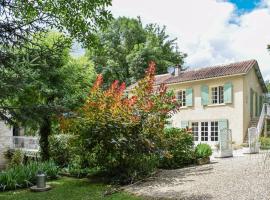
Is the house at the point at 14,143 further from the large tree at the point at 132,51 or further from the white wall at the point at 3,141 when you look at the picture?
the large tree at the point at 132,51

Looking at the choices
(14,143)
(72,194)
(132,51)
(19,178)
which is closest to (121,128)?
(72,194)

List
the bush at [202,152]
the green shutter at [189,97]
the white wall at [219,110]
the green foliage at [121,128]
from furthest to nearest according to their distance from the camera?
the green shutter at [189,97] < the white wall at [219,110] < the bush at [202,152] < the green foliage at [121,128]

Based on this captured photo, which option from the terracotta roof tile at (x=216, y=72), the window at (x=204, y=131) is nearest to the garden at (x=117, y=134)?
the terracotta roof tile at (x=216, y=72)

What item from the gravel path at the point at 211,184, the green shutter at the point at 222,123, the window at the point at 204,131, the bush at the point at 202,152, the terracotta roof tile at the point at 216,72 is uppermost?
the terracotta roof tile at the point at 216,72

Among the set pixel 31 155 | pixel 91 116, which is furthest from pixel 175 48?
pixel 91 116

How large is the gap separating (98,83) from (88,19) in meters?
6.12

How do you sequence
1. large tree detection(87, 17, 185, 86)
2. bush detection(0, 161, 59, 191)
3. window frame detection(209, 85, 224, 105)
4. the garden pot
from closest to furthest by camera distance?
1. bush detection(0, 161, 59, 191)
2. the garden pot
3. window frame detection(209, 85, 224, 105)
4. large tree detection(87, 17, 185, 86)

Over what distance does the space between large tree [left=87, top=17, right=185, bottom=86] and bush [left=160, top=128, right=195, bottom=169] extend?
21.4m

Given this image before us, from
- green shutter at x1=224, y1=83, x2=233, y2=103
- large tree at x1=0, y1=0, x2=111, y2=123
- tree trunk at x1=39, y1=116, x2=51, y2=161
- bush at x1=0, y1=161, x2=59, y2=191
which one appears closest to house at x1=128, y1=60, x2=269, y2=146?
green shutter at x1=224, y1=83, x2=233, y2=103

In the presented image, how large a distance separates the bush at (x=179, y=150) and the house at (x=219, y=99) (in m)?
9.51

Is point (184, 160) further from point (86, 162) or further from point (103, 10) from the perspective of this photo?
point (103, 10)

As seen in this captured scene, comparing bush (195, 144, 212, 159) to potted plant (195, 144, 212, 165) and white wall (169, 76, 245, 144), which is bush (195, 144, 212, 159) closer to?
potted plant (195, 144, 212, 165)

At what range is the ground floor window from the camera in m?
23.7

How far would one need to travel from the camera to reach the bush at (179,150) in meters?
13.4
